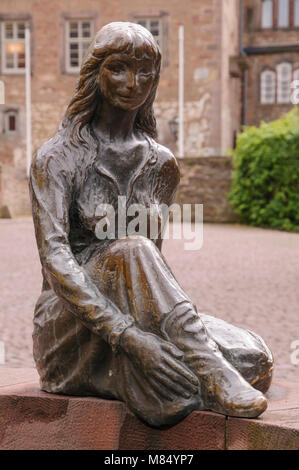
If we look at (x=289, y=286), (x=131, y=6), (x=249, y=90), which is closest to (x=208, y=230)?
(x=289, y=286)

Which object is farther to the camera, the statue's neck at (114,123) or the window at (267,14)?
the window at (267,14)

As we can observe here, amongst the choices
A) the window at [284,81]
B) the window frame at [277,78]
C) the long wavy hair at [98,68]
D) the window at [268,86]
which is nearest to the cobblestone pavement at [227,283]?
the long wavy hair at [98,68]

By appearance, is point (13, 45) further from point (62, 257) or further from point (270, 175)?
point (62, 257)

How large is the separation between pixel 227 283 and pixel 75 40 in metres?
18.0

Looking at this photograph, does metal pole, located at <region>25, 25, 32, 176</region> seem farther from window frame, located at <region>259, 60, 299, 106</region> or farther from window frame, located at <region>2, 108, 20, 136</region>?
window frame, located at <region>259, 60, 299, 106</region>

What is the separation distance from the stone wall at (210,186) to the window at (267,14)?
66.0 feet

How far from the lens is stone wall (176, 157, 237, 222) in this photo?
57.5 feet

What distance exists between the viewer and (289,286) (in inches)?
352

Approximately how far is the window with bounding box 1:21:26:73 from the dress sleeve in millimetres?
23508

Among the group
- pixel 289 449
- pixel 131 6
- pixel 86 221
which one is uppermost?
pixel 131 6

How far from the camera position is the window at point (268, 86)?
3362cm

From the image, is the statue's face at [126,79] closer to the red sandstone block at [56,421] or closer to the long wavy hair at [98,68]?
the long wavy hair at [98,68]

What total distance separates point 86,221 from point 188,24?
2248 centimetres
